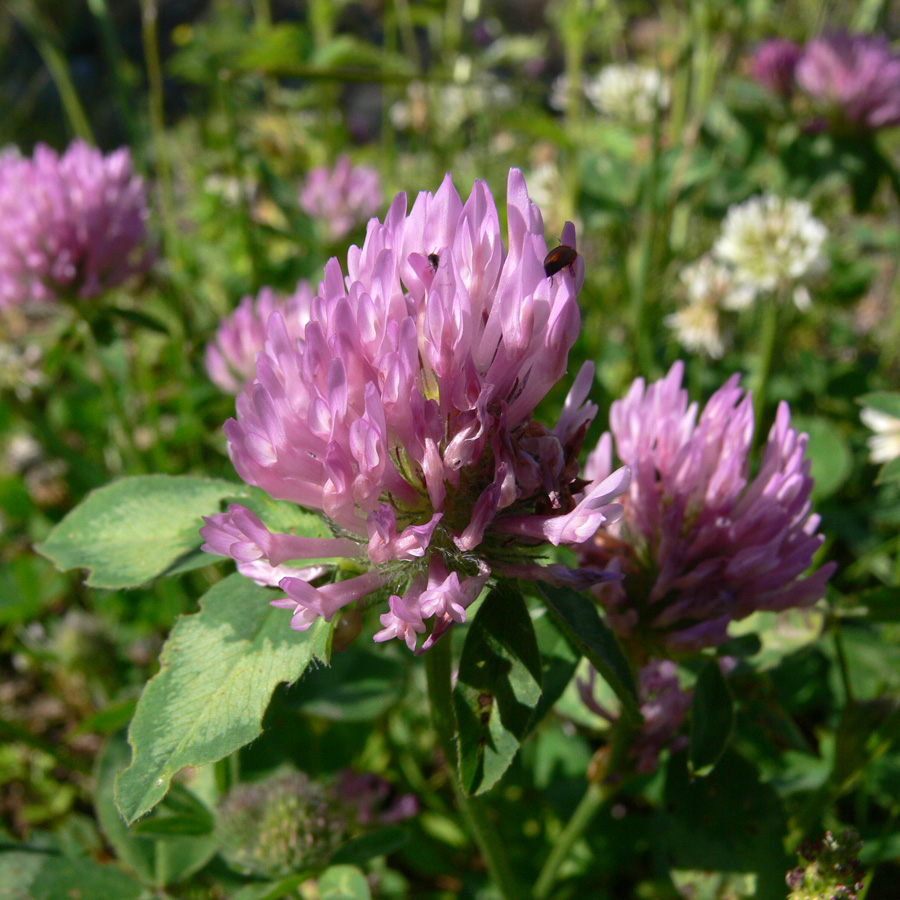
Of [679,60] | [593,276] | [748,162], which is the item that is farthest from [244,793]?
[748,162]

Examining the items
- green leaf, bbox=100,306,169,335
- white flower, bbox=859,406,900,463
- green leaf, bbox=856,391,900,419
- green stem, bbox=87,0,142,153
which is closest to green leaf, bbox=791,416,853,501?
white flower, bbox=859,406,900,463

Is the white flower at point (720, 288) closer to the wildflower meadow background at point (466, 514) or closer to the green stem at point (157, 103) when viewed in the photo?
the wildflower meadow background at point (466, 514)

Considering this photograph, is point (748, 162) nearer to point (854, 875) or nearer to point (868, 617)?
point (868, 617)

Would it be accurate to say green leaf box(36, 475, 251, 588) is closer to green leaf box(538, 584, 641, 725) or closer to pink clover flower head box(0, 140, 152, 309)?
green leaf box(538, 584, 641, 725)

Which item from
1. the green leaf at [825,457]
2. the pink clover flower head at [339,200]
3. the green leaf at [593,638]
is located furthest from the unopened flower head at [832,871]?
the pink clover flower head at [339,200]

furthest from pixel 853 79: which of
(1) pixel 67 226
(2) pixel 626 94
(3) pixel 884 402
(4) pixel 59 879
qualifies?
(4) pixel 59 879

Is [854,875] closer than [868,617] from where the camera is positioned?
Yes
